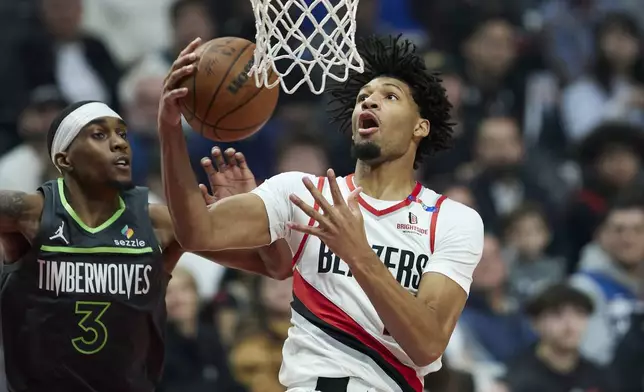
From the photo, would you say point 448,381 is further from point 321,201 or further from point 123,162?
point 321,201

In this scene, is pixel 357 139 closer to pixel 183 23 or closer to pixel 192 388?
pixel 192 388

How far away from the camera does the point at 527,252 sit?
9281 mm

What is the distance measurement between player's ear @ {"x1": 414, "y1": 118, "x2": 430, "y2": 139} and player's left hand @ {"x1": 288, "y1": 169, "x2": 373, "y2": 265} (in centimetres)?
84

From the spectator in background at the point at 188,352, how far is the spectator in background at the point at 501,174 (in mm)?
3014

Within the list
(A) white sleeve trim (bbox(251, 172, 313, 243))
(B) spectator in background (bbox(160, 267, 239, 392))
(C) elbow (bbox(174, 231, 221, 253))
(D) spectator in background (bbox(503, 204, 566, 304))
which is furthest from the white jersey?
(D) spectator in background (bbox(503, 204, 566, 304))

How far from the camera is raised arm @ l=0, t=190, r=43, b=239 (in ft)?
16.2

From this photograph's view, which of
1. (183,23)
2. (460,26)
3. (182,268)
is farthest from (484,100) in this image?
(182,268)

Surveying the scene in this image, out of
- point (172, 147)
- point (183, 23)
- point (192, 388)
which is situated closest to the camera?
point (172, 147)

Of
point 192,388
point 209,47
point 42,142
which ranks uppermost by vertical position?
point 209,47

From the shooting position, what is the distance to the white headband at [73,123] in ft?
17.0

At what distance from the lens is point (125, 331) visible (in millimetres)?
5062

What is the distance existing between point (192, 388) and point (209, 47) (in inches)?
125

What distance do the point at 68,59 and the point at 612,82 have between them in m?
5.04

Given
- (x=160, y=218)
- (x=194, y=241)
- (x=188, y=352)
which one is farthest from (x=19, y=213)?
(x=188, y=352)
